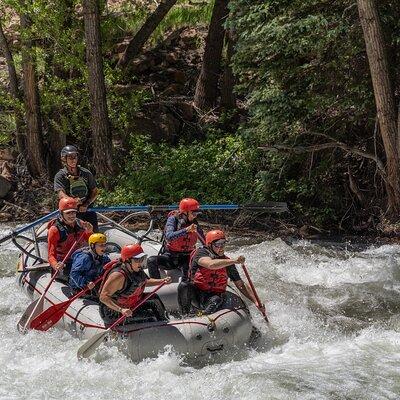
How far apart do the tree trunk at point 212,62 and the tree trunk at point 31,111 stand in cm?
360

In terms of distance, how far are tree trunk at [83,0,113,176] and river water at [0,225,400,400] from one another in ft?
18.0

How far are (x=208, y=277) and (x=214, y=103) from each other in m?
9.95

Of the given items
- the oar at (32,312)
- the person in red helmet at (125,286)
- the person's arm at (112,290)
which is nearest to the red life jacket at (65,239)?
the oar at (32,312)

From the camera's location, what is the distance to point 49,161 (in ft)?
59.4

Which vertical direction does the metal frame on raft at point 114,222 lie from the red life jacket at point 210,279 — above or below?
above

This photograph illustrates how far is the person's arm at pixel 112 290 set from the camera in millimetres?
8406

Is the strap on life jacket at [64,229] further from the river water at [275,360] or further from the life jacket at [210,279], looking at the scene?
the life jacket at [210,279]

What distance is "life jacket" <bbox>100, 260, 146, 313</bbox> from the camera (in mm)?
8492

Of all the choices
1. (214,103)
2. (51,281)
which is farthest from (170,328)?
(214,103)

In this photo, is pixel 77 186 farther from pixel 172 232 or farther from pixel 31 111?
→ pixel 31 111

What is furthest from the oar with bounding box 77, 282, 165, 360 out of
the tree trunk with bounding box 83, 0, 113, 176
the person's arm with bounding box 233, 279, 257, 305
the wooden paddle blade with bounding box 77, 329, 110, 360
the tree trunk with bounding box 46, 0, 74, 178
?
the tree trunk with bounding box 46, 0, 74, 178

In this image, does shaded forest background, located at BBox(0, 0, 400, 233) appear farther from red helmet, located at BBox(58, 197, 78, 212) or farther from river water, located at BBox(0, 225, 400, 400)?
red helmet, located at BBox(58, 197, 78, 212)

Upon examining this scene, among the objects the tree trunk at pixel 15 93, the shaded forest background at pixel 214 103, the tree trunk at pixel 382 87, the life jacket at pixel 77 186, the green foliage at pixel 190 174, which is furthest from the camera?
the tree trunk at pixel 15 93

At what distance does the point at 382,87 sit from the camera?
12.7 metres
